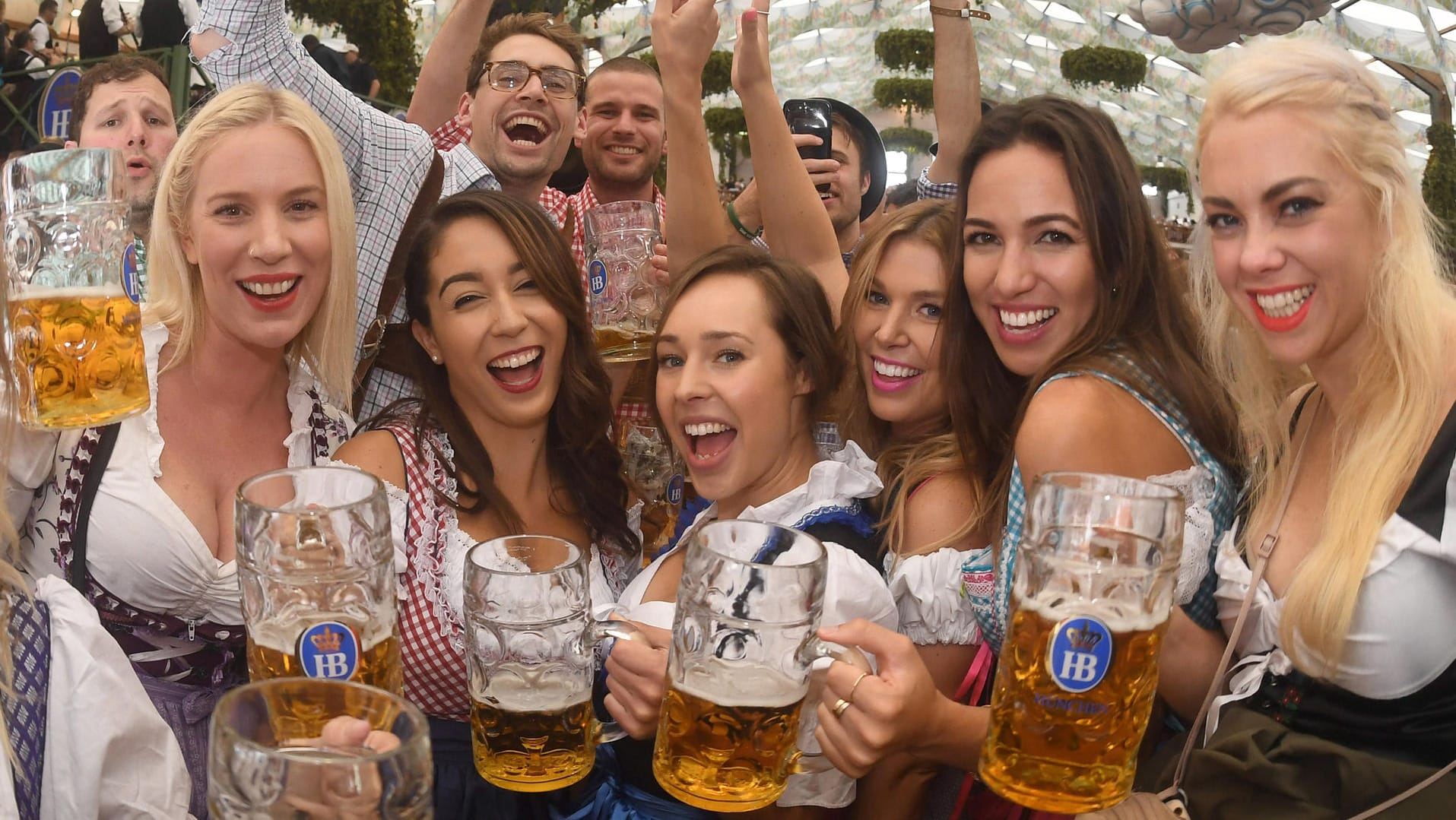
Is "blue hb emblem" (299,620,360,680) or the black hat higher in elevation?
the black hat

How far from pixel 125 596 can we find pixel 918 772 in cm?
113

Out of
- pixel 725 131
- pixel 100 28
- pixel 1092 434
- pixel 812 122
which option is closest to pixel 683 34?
pixel 812 122

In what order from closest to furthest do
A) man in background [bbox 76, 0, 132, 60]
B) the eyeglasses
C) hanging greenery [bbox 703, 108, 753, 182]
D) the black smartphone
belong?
the black smartphone
the eyeglasses
man in background [bbox 76, 0, 132, 60]
hanging greenery [bbox 703, 108, 753, 182]

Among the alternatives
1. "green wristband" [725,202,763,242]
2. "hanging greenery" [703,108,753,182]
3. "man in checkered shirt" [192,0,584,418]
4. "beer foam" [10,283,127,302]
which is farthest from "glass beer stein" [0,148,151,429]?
"hanging greenery" [703,108,753,182]

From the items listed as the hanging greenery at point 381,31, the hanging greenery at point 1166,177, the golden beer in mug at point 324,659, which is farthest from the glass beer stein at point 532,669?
the hanging greenery at point 1166,177

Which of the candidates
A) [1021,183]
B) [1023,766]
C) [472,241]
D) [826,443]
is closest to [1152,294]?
[1021,183]

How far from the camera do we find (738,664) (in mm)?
1075

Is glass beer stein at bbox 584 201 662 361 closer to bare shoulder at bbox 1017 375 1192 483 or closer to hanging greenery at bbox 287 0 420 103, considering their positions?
bare shoulder at bbox 1017 375 1192 483

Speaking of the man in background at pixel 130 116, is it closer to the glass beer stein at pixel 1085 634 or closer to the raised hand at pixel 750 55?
the raised hand at pixel 750 55

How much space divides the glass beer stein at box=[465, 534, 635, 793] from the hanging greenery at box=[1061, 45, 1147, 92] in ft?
47.6

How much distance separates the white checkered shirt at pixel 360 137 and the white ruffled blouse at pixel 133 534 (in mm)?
571

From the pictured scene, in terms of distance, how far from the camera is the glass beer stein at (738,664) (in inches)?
41.4

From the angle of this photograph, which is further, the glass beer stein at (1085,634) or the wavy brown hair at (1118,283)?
the wavy brown hair at (1118,283)

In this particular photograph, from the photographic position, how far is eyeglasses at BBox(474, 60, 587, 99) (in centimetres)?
315
